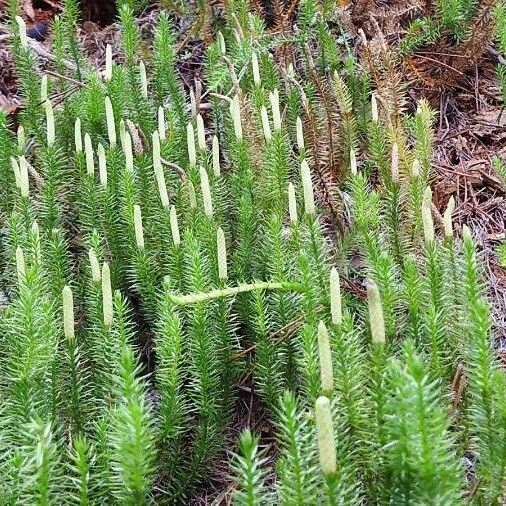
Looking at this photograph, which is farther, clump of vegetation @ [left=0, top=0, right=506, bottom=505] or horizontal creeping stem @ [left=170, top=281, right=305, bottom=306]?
horizontal creeping stem @ [left=170, top=281, right=305, bottom=306]

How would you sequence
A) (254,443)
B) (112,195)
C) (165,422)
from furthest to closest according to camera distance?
(112,195), (165,422), (254,443)

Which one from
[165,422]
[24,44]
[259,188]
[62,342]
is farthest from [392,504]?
[24,44]

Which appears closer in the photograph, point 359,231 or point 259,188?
point 359,231

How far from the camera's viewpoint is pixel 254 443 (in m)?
0.98

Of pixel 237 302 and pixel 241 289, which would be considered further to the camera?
pixel 237 302

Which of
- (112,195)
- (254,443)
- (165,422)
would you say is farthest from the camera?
(112,195)

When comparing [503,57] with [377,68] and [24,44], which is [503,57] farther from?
[24,44]

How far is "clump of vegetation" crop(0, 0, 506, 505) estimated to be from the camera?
3.49 feet

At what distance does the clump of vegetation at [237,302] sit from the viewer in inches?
41.9

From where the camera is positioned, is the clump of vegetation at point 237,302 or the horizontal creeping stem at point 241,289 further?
the horizontal creeping stem at point 241,289

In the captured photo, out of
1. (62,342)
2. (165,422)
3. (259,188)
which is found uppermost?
(259,188)

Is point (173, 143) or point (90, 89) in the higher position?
point (90, 89)

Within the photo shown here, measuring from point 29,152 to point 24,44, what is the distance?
17.7 inches

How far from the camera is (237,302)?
160 cm
